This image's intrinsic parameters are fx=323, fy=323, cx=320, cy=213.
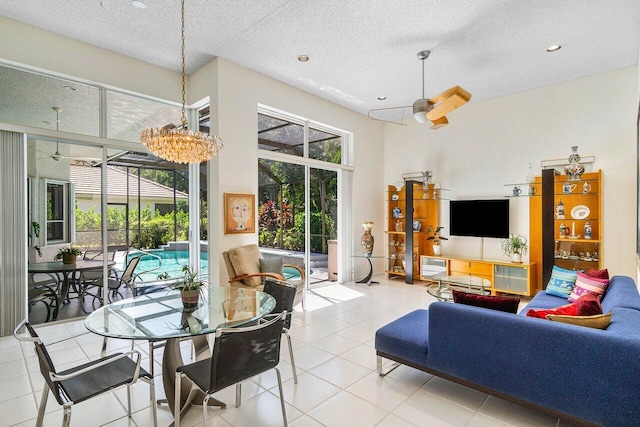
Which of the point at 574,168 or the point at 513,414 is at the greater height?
the point at 574,168

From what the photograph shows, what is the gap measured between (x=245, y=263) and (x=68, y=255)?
226 cm

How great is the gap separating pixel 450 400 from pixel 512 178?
14.2 feet

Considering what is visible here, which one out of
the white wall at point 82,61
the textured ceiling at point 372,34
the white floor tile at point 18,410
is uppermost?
the textured ceiling at point 372,34

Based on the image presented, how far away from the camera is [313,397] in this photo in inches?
98.6

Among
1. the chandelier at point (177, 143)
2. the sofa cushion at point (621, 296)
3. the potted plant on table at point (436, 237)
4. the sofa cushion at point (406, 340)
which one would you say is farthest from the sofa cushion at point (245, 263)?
the sofa cushion at point (621, 296)

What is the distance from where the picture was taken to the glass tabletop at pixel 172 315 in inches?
79.7

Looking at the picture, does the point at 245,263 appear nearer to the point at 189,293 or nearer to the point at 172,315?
the point at 189,293

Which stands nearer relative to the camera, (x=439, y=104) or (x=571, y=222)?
(x=439, y=104)

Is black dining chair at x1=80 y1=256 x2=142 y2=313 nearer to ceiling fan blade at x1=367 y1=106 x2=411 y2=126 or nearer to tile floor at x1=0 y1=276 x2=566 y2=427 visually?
tile floor at x1=0 y1=276 x2=566 y2=427

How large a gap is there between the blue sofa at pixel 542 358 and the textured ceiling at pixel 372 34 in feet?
9.68

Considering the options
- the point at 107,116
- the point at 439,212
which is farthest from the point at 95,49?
the point at 439,212

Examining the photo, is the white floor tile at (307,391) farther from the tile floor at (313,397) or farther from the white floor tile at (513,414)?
the white floor tile at (513,414)

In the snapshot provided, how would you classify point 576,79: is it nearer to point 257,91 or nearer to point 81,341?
point 257,91

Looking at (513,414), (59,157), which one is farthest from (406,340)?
(59,157)
